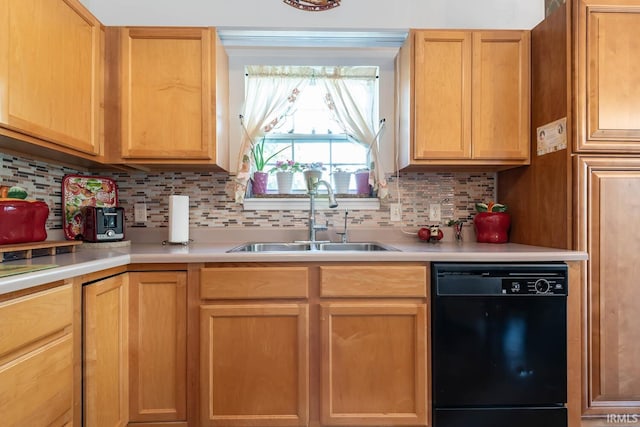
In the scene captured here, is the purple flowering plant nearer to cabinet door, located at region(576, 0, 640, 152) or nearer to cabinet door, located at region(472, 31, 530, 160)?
cabinet door, located at region(472, 31, 530, 160)

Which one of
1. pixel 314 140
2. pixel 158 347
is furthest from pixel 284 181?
pixel 158 347

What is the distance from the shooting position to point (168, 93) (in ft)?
6.11

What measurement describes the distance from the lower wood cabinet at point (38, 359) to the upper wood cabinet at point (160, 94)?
907 millimetres

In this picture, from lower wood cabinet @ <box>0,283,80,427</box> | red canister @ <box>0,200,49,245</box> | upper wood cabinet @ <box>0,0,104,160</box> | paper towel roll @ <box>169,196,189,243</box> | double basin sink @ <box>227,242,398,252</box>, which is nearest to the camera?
lower wood cabinet @ <box>0,283,80,427</box>

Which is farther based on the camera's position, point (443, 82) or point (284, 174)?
point (284, 174)

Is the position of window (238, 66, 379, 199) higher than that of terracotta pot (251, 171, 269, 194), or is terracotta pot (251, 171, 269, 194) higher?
window (238, 66, 379, 199)

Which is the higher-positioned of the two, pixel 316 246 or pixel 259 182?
pixel 259 182

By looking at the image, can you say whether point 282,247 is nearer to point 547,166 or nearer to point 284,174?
point 284,174

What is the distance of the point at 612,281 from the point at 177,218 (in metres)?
2.20

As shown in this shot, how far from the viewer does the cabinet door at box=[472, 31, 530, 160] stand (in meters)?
1.91

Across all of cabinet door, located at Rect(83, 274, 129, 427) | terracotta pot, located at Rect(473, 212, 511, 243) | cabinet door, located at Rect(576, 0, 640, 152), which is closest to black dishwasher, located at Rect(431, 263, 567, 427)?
terracotta pot, located at Rect(473, 212, 511, 243)

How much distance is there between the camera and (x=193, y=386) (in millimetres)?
1546

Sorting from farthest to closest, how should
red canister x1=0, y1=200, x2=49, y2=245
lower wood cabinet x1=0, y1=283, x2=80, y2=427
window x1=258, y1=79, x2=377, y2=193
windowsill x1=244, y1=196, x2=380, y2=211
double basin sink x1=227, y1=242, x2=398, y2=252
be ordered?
window x1=258, y1=79, x2=377, y2=193 < windowsill x1=244, y1=196, x2=380, y2=211 < double basin sink x1=227, y1=242, x2=398, y2=252 < red canister x1=0, y1=200, x2=49, y2=245 < lower wood cabinet x1=0, y1=283, x2=80, y2=427

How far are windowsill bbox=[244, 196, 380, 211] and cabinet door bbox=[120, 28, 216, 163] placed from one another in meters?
0.49
